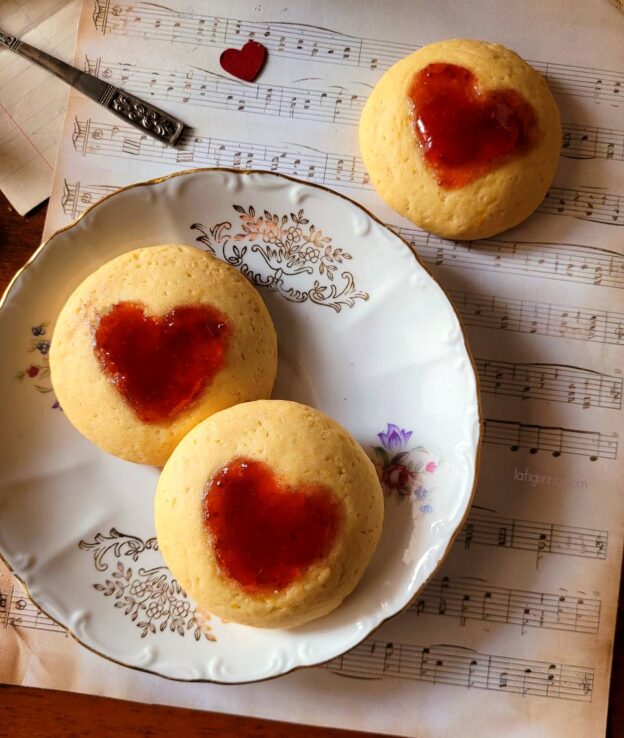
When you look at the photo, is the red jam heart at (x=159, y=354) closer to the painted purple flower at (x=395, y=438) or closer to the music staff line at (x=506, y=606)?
the painted purple flower at (x=395, y=438)

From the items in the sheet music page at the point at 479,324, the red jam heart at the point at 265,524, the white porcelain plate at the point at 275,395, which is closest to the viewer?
the red jam heart at the point at 265,524

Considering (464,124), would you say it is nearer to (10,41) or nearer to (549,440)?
(549,440)

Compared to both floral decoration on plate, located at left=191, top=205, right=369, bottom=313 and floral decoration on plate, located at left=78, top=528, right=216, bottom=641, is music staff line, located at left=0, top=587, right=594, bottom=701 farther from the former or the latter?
floral decoration on plate, located at left=191, top=205, right=369, bottom=313

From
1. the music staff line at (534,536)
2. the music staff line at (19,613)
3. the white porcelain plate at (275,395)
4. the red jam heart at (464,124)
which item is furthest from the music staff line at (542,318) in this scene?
the music staff line at (19,613)

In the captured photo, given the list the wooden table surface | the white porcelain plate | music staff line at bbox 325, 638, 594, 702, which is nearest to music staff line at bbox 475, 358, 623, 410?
the white porcelain plate

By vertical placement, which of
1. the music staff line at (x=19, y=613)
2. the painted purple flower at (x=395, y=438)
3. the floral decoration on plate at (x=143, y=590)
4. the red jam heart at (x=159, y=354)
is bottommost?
the music staff line at (x=19, y=613)

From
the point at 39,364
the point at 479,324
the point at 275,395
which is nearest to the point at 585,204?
the point at 479,324
